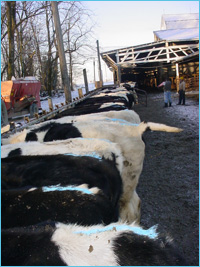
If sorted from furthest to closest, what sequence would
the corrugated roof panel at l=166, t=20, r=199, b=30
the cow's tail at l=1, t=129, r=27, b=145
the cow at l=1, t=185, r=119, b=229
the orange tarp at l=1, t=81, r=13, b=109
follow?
1. the corrugated roof panel at l=166, t=20, r=199, b=30
2. the orange tarp at l=1, t=81, r=13, b=109
3. the cow's tail at l=1, t=129, r=27, b=145
4. the cow at l=1, t=185, r=119, b=229

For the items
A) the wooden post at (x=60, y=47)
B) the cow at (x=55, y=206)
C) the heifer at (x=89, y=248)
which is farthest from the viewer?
the wooden post at (x=60, y=47)

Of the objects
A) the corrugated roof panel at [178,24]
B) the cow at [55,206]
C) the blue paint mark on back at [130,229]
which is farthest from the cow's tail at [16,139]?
the corrugated roof panel at [178,24]

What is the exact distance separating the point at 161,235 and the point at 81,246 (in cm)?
42

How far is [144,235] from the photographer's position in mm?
1141

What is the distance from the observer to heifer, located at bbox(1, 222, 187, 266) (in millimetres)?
1027

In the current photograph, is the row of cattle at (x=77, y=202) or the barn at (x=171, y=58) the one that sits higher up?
the barn at (x=171, y=58)

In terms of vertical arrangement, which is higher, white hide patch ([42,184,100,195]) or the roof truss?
the roof truss

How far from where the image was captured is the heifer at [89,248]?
1027mm

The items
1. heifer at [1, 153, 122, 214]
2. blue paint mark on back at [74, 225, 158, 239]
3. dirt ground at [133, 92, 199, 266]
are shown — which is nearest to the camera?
blue paint mark on back at [74, 225, 158, 239]

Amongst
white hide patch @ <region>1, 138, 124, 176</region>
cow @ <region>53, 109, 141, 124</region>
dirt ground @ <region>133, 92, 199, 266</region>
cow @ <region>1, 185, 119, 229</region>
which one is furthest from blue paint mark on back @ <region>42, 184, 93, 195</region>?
cow @ <region>53, 109, 141, 124</region>

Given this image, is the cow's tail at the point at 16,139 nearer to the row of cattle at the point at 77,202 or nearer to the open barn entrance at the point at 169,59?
the row of cattle at the point at 77,202

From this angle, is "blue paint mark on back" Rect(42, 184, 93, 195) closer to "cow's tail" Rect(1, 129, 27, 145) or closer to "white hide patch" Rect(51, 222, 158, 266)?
"white hide patch" Rect(51, 222, 158, 266)

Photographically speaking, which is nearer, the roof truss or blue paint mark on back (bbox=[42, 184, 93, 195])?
blue paint mark on back (bbox=[42, 184, 93, 195])

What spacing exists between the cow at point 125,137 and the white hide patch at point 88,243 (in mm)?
1303
